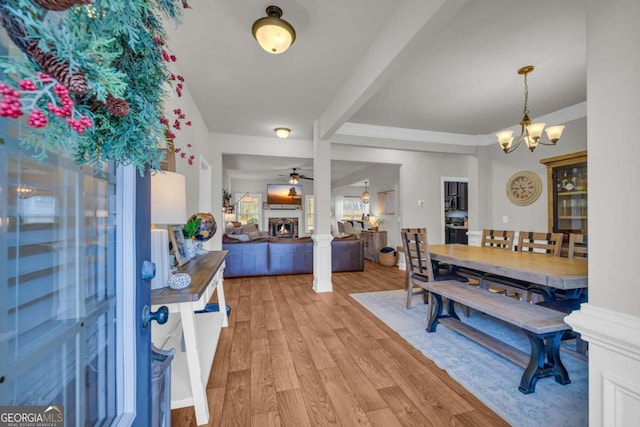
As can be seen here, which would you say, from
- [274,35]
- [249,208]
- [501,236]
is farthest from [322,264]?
[249,208]

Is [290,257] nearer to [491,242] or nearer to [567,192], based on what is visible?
[491,242]

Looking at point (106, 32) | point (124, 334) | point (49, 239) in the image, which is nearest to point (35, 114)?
point (106, 32)

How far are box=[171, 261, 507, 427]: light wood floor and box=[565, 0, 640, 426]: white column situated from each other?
85cm

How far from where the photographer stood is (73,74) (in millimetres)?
341

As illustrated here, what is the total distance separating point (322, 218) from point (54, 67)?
3720mm

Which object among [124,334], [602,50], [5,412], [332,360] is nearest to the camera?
[5,412]

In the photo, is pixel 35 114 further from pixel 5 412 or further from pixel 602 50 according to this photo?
pixel 602 50

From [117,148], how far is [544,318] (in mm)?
2370

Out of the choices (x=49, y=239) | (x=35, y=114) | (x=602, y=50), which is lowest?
(x=49, y=239)

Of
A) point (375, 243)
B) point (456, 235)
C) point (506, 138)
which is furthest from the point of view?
point (456, 235)

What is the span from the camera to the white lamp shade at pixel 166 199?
4.71 ft

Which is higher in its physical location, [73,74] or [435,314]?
[73,74]

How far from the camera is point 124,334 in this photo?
2.26ft

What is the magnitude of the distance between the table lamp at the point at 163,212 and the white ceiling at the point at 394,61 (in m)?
1.30
